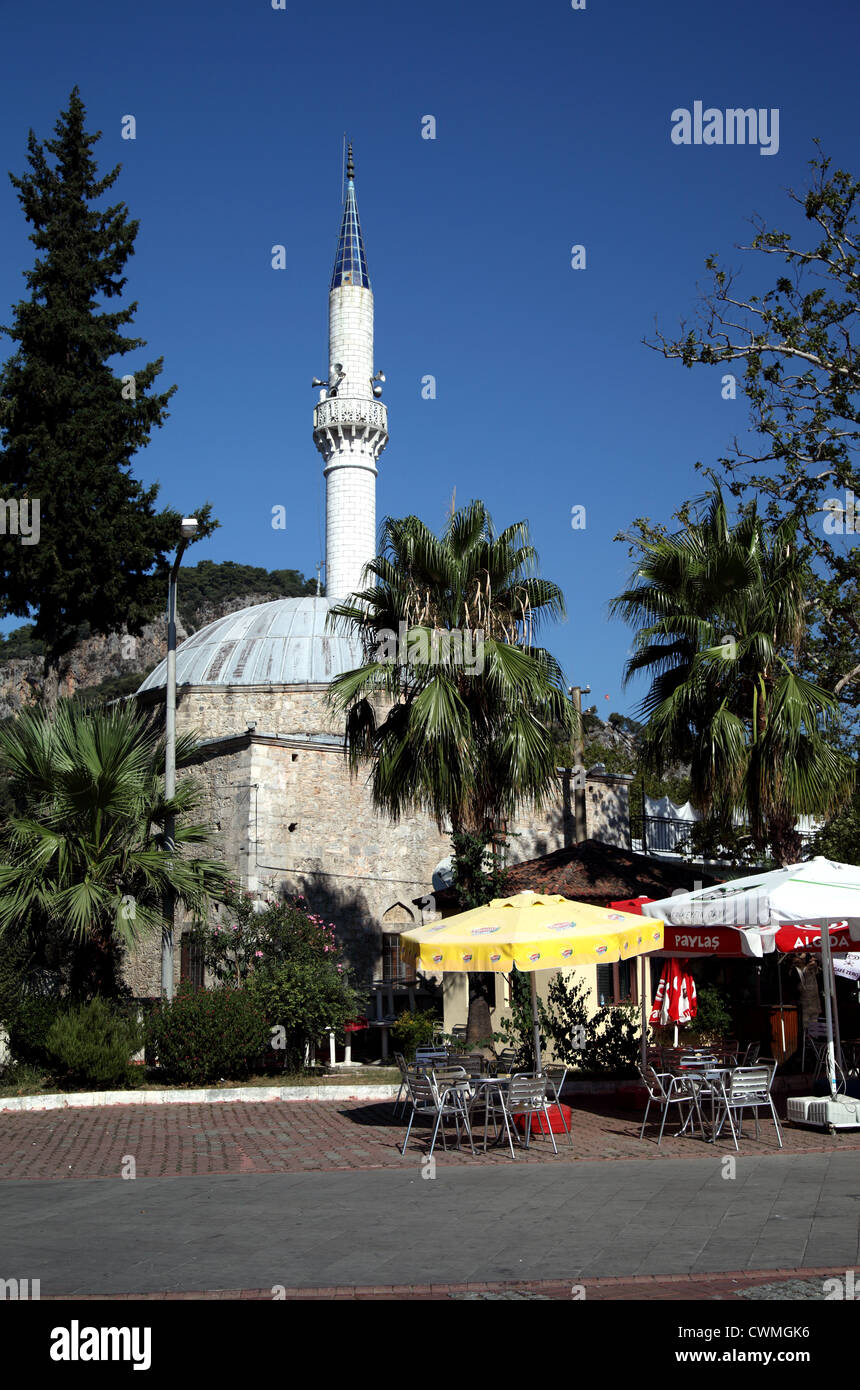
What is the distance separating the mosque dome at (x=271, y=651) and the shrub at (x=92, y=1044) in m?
14.1

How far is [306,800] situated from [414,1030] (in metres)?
7.16

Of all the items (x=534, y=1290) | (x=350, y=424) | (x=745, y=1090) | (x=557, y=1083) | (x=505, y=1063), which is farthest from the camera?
(x=350, y=424)

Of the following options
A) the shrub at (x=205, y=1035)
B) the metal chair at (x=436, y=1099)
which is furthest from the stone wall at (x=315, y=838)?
the metal chair at (x=436, y=1099)

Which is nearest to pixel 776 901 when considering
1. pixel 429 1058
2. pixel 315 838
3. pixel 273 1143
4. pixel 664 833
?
pixel 429 1058

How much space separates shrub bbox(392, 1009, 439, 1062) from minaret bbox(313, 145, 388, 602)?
927 inches

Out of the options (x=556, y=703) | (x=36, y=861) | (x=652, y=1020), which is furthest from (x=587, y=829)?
(x=36, y=861)

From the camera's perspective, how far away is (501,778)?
59.9 feet

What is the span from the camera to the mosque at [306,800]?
2452 centimetres

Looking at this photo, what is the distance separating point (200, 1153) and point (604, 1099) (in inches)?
240

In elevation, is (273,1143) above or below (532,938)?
below

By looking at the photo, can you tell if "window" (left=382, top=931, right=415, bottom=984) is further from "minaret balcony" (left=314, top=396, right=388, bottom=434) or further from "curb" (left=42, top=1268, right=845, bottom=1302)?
"minaret balcony" (left=314, top=396, right=388, bottom=434)

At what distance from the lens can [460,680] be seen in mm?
18172

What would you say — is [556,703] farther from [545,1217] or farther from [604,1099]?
[545,1217]

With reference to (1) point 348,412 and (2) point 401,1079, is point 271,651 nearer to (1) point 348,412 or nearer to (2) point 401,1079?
(1) point 348,412
